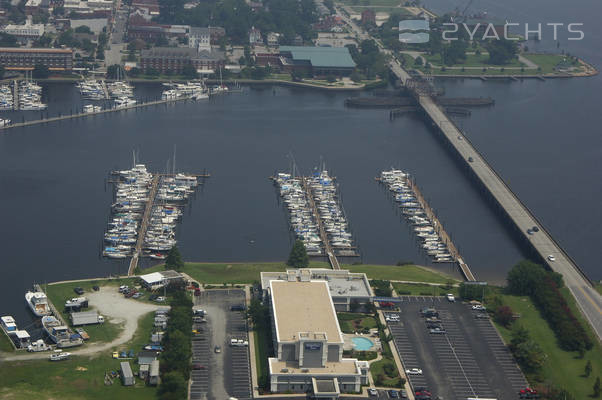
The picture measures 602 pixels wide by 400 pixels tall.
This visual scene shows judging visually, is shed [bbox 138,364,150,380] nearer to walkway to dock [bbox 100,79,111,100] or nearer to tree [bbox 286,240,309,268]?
tree [bbox 286,240,309,268]

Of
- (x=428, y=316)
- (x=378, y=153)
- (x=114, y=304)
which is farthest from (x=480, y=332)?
(x=378, y=153)

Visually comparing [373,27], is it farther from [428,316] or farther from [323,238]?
[428,316]

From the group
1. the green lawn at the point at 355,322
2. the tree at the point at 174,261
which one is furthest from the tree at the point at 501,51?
the green lawn at the point at 355,322

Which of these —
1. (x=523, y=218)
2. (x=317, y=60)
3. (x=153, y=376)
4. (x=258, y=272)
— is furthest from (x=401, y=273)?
(x=317, y=60)

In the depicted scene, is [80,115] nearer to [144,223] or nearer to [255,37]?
[144,223]

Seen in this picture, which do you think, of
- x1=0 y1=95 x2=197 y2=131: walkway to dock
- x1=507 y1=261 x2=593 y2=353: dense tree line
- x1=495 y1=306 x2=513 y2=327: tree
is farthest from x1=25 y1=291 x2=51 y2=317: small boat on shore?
x1=0 y1=95 x2=197 y2=131: walkway to dock
